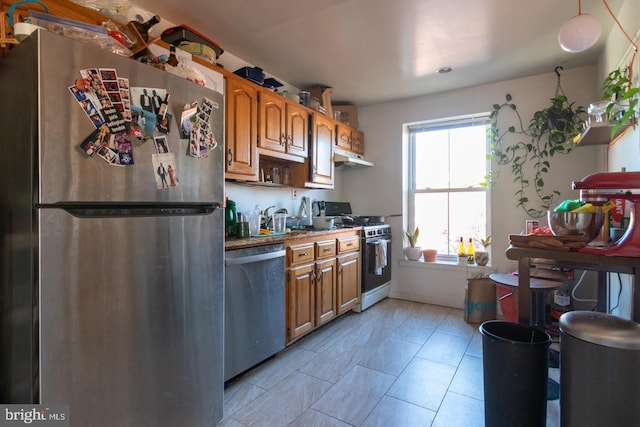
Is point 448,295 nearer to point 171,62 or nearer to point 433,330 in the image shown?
point 433,330

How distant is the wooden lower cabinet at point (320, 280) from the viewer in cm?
254

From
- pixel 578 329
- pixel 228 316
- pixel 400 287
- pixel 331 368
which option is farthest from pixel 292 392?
pixel 400 287

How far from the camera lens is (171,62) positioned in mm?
1635

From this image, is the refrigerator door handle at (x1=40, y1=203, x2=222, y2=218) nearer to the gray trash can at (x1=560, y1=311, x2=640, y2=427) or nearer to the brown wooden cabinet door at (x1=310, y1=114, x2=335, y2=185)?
the gray trash can at (x1=560, y1=311, x2=640, y2=427)

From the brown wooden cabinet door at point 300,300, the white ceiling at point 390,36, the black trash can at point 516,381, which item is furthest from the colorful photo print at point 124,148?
the black trash can at point 516,381

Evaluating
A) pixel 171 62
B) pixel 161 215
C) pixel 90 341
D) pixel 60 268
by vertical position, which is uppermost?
pixel 171 62

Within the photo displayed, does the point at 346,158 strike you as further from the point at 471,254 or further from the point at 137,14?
the point at 137,14

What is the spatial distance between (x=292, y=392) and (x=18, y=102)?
6.48 ft

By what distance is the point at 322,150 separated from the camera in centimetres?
344

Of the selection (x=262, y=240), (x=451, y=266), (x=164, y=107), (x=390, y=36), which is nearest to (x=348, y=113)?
(x=390, y=36)

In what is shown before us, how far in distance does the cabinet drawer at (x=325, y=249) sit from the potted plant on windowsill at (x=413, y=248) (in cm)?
138

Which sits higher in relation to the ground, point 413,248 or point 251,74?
point 251,74

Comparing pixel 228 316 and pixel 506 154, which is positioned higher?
pixel 506 154

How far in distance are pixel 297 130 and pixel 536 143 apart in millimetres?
2472
